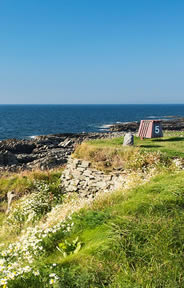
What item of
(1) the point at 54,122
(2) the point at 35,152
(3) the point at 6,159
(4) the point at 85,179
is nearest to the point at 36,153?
(2) the point at 35,152

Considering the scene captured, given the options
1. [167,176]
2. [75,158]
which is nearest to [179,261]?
[167,176]

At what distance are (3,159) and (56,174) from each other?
12185 millimetres

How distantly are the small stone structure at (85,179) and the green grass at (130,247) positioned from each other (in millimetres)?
3558

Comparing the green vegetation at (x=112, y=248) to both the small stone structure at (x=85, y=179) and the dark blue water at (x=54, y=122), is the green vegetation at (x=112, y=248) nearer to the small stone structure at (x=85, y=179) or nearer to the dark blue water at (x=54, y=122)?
the small stone structure at (x=85, y=179)

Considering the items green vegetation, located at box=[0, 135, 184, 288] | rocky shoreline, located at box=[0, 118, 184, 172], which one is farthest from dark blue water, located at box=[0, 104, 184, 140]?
green vegetation, located at box=[0, 135, 184, 288]

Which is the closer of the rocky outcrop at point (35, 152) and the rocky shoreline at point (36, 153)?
the rocky shoreline at point (36, 153)

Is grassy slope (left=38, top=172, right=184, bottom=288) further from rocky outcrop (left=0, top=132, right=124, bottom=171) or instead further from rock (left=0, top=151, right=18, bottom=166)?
rock (left=0, top=151, right=18, bottom=166)

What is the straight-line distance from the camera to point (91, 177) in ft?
33.8

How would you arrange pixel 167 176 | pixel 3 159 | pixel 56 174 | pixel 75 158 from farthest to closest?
pixel 3 159 → pixel 56 174 → pixel 75 158 → pixel 167 176

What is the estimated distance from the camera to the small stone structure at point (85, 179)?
31.6 ft

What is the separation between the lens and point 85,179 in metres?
10.6

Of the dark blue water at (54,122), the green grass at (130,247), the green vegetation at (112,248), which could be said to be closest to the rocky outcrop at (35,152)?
the green vegetation at (112,248)

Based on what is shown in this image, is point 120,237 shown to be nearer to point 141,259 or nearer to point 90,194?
point 141,259

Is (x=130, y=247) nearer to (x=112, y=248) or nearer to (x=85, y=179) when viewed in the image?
(x=112, y=248)
